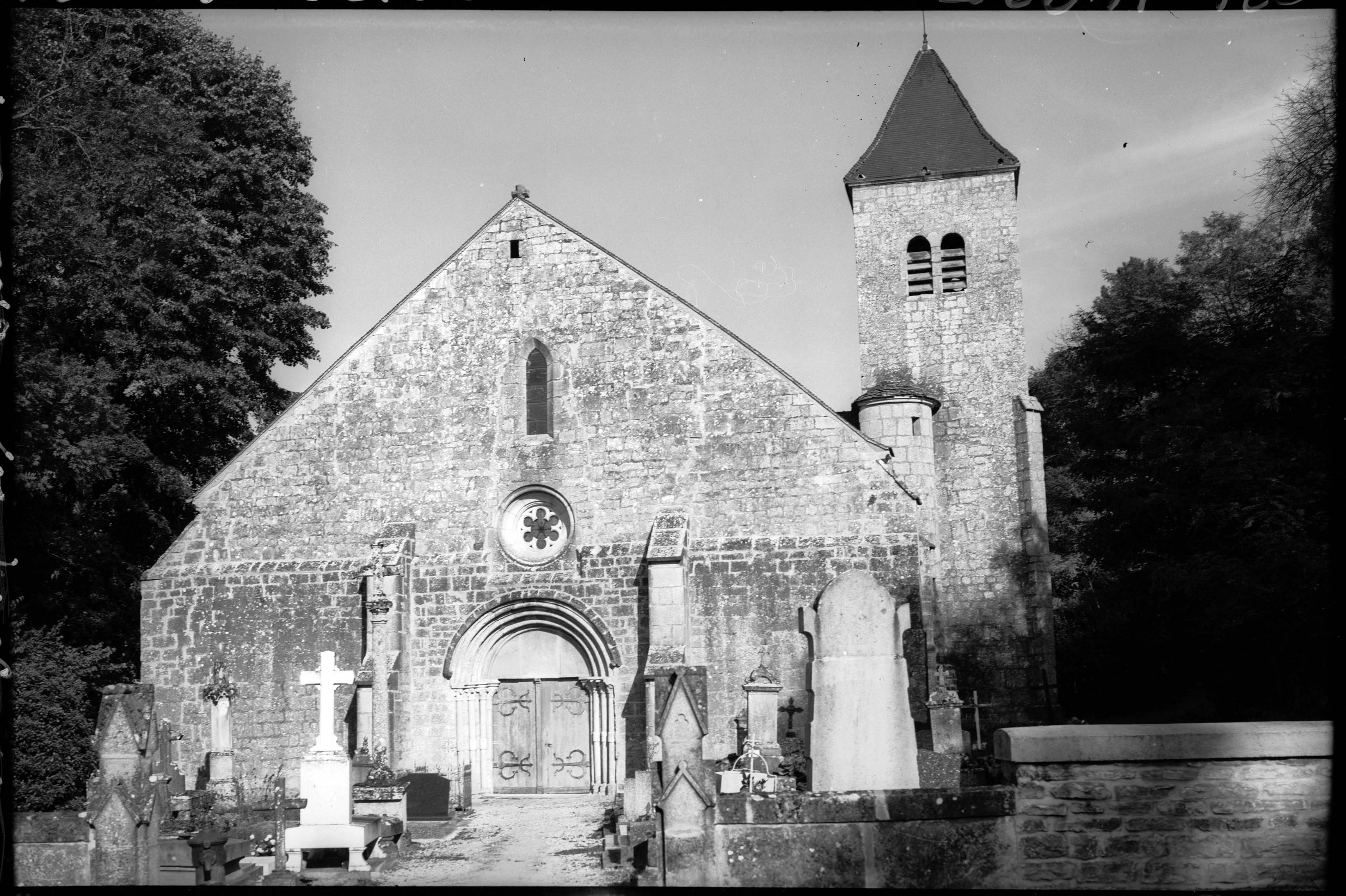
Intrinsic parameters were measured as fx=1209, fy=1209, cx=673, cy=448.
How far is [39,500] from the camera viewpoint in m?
20.3

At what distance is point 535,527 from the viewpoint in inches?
742

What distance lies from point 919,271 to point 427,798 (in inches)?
526

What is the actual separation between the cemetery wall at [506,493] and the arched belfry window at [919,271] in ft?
20.0

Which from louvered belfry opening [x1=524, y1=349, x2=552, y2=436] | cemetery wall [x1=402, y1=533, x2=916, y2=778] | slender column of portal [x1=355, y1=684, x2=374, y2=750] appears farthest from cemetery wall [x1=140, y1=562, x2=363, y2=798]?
louvered belfry opening [x1=524, y1=349, x2=552, y2=436]

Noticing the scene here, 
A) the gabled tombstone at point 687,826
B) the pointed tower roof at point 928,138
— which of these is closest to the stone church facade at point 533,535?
the pointed tower roof at point 928,138

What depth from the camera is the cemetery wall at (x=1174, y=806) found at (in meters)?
8.45

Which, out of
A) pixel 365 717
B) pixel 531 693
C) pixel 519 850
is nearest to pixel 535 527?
pixel 531 693

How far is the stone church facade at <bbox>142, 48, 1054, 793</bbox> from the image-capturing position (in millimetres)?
17625

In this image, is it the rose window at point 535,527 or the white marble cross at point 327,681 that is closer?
the white marble cross at point 327,681

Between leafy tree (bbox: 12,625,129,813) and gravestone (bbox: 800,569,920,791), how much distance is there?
12.3 meters

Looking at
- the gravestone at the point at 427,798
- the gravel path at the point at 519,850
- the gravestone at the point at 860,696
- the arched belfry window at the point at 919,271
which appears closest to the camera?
the gravestone at the point at 860,696

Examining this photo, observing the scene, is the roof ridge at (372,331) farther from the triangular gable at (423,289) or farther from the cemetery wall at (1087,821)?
the cemetery wall at (1087,821)

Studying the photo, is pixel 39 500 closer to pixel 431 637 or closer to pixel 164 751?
pixel 164 751

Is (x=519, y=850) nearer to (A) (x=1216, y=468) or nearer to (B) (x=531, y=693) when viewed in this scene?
(B) (x=531, y=693)
